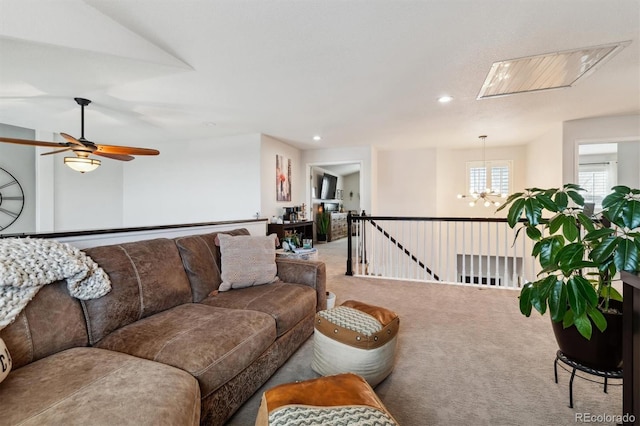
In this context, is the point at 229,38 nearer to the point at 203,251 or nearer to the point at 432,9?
the point at 432,9

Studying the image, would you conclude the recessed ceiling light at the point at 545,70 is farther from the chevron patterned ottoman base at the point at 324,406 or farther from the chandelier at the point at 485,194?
the chandelier at the point at 485,194

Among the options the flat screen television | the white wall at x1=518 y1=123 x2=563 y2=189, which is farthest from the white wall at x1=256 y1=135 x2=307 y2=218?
the white wall at x1=518 y1=123 x2=563 y2=189

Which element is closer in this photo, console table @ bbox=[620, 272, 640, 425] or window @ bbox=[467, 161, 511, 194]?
console table @ bbox=[620, 272, 640, 425]

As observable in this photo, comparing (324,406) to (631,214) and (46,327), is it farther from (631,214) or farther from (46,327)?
(631,214)

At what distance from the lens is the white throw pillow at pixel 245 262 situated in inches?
84.6

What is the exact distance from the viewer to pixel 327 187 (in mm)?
8195

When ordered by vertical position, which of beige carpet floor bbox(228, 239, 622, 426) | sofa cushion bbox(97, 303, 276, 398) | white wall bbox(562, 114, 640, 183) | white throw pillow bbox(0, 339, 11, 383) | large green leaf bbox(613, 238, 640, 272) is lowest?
beige carpet floor bbox(228, 239, 622, 426)

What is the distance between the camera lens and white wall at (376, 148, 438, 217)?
613cm

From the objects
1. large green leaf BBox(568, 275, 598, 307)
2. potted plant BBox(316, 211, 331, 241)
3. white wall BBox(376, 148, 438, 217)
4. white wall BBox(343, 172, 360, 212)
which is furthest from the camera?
white wall BBox(343, 172, 360, 212)

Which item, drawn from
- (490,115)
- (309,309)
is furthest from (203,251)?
(490,115)

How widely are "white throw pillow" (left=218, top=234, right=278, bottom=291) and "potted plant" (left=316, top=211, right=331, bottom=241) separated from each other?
542cm

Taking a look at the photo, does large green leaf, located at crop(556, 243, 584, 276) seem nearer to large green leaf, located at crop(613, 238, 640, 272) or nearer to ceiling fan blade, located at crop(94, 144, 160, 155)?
large green leaf, located at crop(613, 238, 640, 272)

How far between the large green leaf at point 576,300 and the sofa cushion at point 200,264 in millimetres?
2150

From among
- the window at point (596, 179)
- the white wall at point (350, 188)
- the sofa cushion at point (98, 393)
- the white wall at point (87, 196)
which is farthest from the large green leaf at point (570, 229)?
the white wall at point (350, 188)
